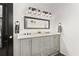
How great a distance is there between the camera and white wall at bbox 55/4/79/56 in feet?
8.81

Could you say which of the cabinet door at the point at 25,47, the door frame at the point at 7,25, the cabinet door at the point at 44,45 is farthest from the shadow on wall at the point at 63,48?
the door frame at the point at 7,25

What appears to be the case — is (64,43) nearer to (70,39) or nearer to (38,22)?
(70,39)

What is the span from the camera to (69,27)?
3.02 metres

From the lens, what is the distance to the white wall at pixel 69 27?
106 inches

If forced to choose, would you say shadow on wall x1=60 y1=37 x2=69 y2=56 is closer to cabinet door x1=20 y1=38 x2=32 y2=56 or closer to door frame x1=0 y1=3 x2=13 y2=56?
cabinet door x1=20 y1=38 x2=32 y2=56

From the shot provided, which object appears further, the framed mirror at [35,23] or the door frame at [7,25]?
the framed mirror at [35,23]

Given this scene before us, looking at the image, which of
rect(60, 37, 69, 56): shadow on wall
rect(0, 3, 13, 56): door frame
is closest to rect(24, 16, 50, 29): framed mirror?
rect(0, 3, 13, 56): door frame

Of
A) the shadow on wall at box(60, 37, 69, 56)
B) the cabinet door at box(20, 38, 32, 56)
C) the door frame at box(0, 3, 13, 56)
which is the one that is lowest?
the shadow on wall at box(60, 37, 69, 56)

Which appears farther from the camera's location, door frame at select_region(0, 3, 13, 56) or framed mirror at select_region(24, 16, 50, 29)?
framed mirror at select_region(24, 16, 50, 29)

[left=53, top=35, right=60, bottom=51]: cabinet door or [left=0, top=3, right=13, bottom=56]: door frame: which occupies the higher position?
[left=0, top=3, right=13, bottom=56]: door frame

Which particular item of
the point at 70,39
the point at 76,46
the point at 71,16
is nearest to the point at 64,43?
the point at 70,39

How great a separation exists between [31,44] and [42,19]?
4.33 ft

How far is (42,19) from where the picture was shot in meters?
3.36

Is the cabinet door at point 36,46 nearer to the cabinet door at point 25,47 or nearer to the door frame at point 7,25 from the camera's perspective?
the cabinet door at point 25,47
